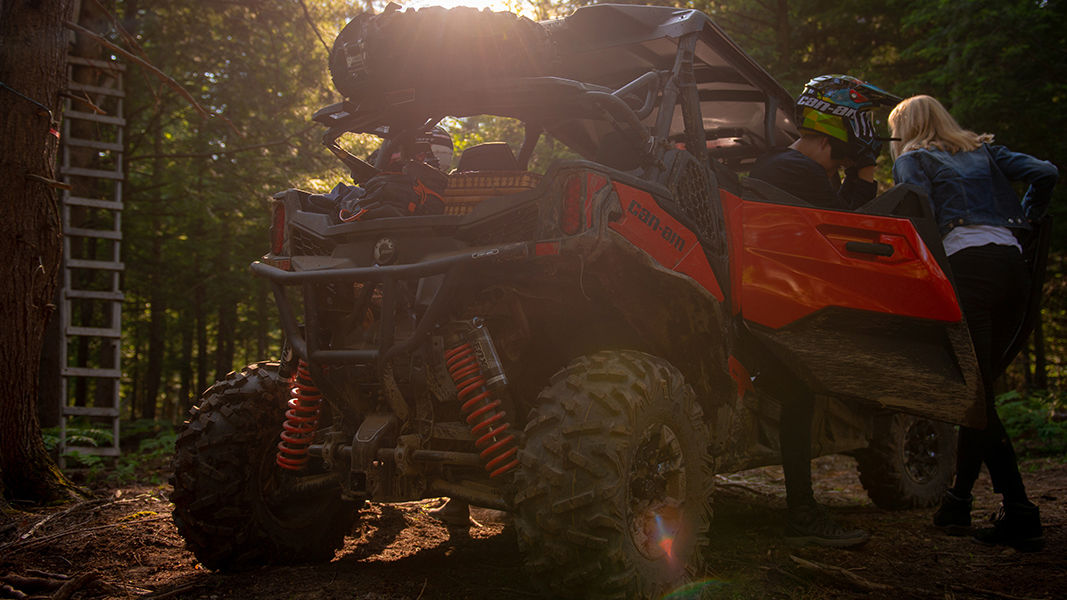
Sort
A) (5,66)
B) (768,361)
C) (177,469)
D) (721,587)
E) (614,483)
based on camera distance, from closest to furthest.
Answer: (614,483) < (721,587) < (177,469) < (768,361) < (5,66)

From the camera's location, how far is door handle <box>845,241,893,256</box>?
4125 mm

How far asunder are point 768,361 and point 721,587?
1.46 metres

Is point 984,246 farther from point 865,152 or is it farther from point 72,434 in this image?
point 72,434

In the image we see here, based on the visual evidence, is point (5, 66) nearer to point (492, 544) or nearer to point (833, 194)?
point (492, 544)

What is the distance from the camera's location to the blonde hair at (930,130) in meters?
4.91

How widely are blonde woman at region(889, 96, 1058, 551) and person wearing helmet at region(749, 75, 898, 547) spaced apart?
365 millimetres

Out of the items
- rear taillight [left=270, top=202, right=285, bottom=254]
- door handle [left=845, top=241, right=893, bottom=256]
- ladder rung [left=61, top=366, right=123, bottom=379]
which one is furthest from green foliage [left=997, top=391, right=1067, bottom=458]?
ladder rung [left=61, top=366, right=123, bottom=379]

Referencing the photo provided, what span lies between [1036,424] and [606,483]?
847 centimetres

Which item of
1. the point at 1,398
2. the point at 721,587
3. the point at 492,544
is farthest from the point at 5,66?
the point at 721,587

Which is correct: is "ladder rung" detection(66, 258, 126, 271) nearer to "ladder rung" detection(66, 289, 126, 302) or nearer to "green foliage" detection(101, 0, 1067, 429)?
"ladder rung" detection(66, 289, 126, 302)

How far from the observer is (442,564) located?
3.97 metres

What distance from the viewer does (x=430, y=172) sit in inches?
152

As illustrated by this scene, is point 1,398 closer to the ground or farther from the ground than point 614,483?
closer to the ground

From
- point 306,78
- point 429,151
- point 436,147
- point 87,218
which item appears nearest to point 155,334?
point 87,218
